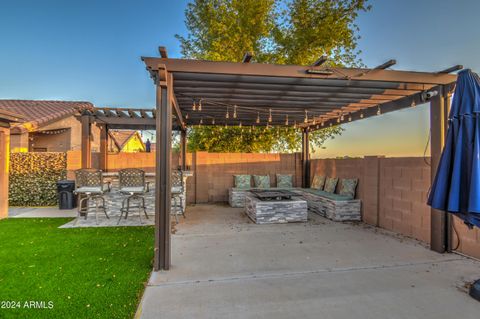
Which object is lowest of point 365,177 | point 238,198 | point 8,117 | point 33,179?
point 238,198

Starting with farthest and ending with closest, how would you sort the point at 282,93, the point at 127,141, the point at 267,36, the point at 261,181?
the point at 127,141, the point at 267,36, the point at 261,181, the point at 282,93

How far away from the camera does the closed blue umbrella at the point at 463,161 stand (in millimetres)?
2889

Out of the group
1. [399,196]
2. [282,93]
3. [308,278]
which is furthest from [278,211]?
[308,278]

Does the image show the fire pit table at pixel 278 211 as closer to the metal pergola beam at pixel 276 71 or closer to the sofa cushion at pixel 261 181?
the sofa cushion at pixel 261 181

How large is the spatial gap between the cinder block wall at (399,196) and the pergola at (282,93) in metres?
0.41

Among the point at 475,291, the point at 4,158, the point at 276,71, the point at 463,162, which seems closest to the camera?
the point at 475,291

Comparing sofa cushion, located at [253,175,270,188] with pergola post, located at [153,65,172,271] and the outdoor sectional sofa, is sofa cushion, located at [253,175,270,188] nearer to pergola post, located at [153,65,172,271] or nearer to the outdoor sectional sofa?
the outdoor sectional sofa

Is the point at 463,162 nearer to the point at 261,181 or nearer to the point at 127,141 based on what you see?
the point at 261,181

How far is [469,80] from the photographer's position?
10.5ft

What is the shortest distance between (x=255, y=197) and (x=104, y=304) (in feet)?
17.1

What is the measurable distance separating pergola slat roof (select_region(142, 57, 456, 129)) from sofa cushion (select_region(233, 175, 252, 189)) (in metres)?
2.61

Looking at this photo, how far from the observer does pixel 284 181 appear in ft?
33.0

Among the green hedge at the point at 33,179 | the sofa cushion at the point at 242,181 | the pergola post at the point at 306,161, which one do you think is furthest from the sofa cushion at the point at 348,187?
the green hedge at the point at 33,179

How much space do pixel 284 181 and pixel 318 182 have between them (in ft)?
4.48
